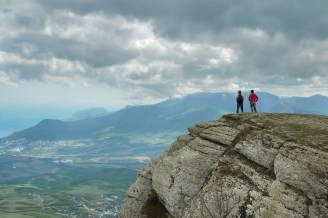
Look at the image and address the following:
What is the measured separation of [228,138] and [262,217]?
13688 mm

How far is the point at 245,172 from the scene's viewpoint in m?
29.1

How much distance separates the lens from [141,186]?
4112 centimetres

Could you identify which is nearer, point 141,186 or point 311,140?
point 311,140

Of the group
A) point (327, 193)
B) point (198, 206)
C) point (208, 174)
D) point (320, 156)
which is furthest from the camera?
point (208, 174)

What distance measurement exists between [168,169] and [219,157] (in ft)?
24.2

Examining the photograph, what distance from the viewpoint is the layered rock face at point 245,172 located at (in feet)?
81.6

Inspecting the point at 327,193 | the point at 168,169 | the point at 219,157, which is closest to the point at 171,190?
the point at 168,169

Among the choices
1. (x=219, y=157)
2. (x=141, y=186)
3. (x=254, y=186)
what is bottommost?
(x=141, y=186)

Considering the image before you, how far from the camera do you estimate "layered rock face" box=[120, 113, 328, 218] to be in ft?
81.6

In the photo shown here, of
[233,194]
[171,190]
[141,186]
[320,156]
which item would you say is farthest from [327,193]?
[141,186]

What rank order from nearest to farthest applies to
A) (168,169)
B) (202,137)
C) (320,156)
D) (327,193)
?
(327,193) < (320,156) < (168,169) < (202,137)

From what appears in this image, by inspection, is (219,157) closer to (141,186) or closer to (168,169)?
(168,169)

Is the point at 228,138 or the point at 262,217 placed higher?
the point at 228,138

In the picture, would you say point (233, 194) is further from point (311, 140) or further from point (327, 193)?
point (311, 140)
